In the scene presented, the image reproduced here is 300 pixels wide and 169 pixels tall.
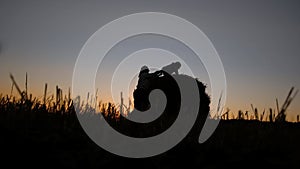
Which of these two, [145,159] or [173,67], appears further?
[173,67]

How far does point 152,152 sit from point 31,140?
1.39 meters

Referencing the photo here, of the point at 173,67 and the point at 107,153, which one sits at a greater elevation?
the point at 173,67

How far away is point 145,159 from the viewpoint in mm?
4008

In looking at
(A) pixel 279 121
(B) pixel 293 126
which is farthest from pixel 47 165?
(B) pixel 293 126

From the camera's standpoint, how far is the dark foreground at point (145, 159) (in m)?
3.80

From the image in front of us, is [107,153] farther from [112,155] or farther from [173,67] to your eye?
[173,67]

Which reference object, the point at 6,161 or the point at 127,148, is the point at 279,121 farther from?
the point at 6,161

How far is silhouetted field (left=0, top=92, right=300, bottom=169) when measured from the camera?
3.82 metres

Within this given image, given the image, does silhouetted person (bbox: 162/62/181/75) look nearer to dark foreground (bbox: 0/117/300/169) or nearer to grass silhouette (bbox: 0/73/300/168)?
grass silhouette (bbox: 0/73/300/168)

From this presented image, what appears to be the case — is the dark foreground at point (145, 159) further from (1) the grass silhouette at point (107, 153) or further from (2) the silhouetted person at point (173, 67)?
(2) the silhouetted person at point (173, 67)

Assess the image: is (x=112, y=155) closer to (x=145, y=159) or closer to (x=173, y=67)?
(x=145, y=159)

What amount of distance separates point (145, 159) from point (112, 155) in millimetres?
380

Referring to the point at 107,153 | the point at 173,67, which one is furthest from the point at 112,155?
the point at 173,67

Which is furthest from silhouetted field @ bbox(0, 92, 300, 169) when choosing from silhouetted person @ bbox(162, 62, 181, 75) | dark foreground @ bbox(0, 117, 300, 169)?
silhouetted person @ bbox(162, 62, 181, 75)
